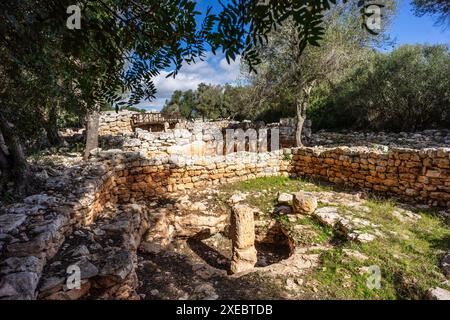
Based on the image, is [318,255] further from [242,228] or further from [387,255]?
[242,228]

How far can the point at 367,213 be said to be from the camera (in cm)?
602

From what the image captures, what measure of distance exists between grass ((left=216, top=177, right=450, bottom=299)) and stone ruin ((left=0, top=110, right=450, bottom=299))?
0.42 m

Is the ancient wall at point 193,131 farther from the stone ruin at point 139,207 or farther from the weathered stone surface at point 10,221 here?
the weathered stone surface at point 10,221

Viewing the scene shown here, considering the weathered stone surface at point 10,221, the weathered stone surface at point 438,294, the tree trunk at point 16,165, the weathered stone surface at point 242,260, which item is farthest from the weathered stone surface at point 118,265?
the weathered stone surface at point 438,294

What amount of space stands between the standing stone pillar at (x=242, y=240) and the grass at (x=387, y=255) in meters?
0.94

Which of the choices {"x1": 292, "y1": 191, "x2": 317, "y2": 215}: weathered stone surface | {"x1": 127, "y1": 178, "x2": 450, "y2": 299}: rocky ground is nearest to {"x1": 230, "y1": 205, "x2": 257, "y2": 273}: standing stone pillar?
{"x1": 127, "y1": 178, "x2": 450, "y2": 299}: rocky ground

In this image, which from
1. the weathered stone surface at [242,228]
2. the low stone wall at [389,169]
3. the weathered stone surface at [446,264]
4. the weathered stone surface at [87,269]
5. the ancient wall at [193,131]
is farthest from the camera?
the ancient wall at [193,131]

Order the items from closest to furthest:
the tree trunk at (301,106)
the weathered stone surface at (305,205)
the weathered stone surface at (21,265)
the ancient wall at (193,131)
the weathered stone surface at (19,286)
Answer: the weathered stone surface at (19,286)
the weathered stone surface at (21,265)
the weathered stone surface at (305,205)
the ancient wall at (193,131)
the tree trunk at (301,106)

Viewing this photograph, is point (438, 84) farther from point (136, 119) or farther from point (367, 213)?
point (136, 119)

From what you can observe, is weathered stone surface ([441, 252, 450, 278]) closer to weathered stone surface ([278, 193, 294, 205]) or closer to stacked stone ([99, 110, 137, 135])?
weathered stone surface ([278, 193, 294, 205])

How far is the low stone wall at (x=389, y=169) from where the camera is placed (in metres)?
6.46

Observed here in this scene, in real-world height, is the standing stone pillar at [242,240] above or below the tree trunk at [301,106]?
below
